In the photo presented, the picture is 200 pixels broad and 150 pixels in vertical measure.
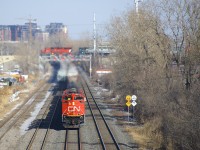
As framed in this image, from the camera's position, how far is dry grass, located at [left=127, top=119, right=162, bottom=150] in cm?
2194

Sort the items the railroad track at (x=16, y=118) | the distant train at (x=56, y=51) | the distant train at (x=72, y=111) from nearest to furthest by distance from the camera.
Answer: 1. the distant train at (x=72, y=111)
2. the railroad track at (x=16, y=118)
3. the distant train at (x=56, y=51)

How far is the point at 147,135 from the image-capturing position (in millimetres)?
24641

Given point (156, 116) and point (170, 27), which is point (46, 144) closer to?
point (156, 116)

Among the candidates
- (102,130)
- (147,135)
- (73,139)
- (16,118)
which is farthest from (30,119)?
(147,135)

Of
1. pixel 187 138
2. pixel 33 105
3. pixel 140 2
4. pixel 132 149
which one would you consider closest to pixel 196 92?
pixel 187 138

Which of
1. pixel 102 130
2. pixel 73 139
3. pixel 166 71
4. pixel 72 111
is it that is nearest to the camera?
pixel 73 139

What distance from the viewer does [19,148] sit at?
2150cm

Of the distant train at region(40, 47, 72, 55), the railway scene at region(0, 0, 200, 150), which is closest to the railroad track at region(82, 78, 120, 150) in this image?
the railway scene at region(0, 0, 200, 150)

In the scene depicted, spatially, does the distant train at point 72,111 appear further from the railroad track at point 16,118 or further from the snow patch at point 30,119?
the railroad track at point 16,118

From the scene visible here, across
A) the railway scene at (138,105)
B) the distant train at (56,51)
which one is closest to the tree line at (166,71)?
the railway scene at (138,105)

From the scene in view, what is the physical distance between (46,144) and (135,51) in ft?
54.4

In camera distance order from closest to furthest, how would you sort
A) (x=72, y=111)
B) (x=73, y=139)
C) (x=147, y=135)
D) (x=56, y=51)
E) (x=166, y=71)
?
1. (x=73, y=139)
2. (x=147, y=135)
3. (x=72, y=111)
4. (x=166, y=71)
5. (x=56, y=51)

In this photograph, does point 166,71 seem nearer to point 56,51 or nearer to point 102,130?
point 102,130

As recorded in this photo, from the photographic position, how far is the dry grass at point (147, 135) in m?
21.9
